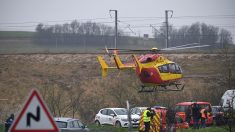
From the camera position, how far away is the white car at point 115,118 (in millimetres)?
39903

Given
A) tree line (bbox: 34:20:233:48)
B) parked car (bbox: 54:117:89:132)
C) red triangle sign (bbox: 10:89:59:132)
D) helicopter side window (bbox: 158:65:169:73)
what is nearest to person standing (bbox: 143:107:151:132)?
parked car (bbox: 54:117:89:132)

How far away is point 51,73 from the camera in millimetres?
74438

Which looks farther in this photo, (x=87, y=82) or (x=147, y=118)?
(x=87, y=82)

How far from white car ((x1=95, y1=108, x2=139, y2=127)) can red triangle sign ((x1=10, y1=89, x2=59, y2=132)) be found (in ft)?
98.2

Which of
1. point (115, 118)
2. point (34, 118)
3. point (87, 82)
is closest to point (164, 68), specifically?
point (115, 118)

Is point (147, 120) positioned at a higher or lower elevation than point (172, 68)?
lower

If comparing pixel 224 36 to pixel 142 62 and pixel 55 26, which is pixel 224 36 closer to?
pixel 55 26

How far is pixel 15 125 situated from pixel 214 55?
72087 millimetres

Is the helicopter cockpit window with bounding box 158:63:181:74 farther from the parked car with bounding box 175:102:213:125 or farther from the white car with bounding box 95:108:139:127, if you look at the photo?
the white car with bounding box 95:108:139:127

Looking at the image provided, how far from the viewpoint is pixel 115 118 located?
133ft

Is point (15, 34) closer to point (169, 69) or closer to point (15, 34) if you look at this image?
point (15, 34)

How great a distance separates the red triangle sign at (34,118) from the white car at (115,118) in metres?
29.9

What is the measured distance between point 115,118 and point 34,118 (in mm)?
31260

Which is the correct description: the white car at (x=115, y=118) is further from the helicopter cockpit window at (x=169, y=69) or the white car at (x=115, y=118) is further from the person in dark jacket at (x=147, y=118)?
the person in dark jacket at (x=147, y=118)
